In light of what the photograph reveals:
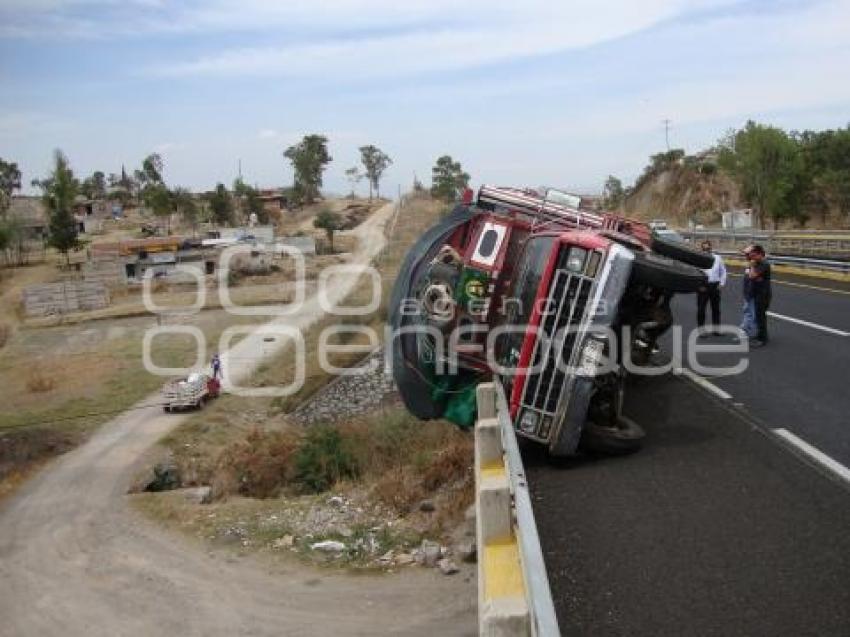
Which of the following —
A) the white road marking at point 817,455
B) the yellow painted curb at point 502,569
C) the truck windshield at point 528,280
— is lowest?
the white road marking at point 817,455

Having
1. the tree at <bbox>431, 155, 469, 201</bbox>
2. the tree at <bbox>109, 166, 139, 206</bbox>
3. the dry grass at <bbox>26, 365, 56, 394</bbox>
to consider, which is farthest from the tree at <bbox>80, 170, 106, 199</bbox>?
the dry grass at <bbox>26, 365, 56, 394</bbox>

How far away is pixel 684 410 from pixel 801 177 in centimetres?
5424

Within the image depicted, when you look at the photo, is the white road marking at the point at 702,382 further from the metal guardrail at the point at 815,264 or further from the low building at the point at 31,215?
the low building at the point at 31,215

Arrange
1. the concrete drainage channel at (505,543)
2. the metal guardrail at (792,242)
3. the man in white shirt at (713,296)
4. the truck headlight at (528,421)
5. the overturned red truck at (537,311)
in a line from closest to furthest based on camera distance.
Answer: the concrete drainage channel at (505,543)
the overturned red truck at (537,311)
the truck headlight at (528,421)
the man in white shirt at (713,296)
the metal guardrail at (792,242)

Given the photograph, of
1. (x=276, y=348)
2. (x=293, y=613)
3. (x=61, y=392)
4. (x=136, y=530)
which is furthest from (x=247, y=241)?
(x=293, y=613)

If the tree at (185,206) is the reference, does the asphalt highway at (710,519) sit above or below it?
below

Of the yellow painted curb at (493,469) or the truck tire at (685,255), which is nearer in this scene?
the yellow painted curb at (493,469)

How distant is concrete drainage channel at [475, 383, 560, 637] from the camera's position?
13.7 ft

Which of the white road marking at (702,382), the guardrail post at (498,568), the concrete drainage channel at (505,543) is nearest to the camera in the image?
the concrete drainage channel at (505,543)

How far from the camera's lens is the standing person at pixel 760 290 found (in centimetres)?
1543

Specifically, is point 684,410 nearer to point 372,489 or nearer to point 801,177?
point 372,489

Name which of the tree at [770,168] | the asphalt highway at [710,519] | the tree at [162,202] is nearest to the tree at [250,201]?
the tree at [162,202]

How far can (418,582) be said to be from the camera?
43.7 feet

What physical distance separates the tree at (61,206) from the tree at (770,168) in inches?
2144
